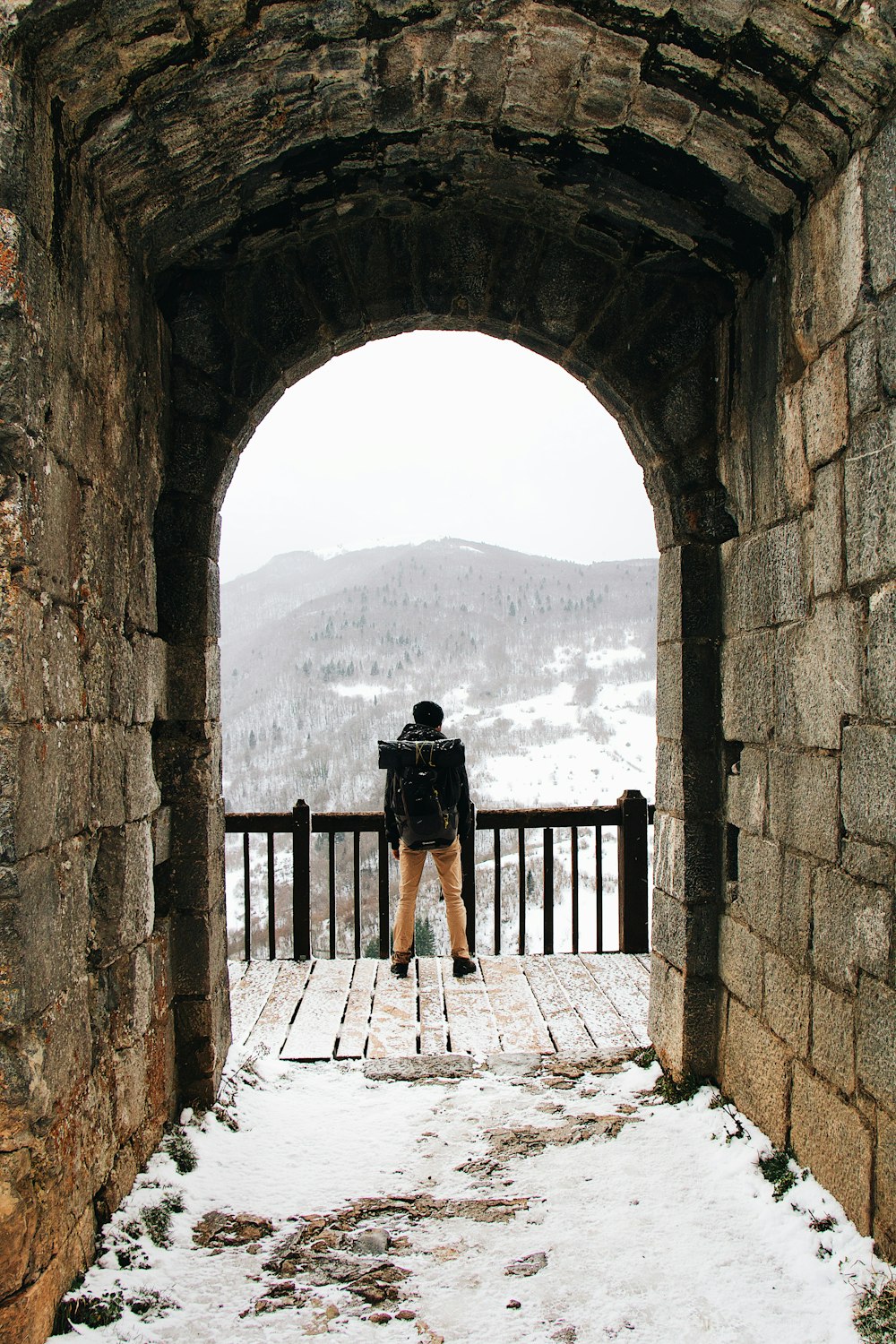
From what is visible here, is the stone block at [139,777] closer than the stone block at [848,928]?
No

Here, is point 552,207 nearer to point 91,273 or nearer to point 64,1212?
point 91,273

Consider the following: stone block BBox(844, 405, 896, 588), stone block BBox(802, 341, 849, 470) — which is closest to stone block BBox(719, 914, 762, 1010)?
stone block BBox(844, 405, 896, 588)

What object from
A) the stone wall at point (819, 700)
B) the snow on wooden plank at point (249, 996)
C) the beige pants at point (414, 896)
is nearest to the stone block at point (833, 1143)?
the stone wall at point (819, 700)

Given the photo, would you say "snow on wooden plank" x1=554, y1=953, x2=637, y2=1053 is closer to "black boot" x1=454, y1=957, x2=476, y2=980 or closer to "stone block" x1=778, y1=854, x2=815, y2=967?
"black boot" x1=454, y1=957, x2=476, y2=980

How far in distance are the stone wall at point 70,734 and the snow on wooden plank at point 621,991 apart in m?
2.10

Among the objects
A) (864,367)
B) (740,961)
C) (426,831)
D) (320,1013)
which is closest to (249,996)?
(320,1013)

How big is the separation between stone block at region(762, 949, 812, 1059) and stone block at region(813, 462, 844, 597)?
1134 mm

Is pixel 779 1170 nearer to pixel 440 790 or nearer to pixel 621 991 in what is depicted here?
pixel 621 991

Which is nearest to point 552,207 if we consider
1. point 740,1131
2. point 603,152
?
point 603,152

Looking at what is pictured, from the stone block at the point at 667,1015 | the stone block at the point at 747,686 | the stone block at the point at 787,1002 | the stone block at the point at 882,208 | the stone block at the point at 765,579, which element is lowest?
the stone block at the point at 667,1015

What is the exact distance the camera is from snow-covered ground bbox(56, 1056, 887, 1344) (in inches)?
86.9

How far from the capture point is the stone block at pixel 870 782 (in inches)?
84.5

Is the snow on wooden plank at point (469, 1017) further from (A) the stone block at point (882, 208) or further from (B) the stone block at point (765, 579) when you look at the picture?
(A) the stone block at point (882, 208)

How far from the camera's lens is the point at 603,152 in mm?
2740
